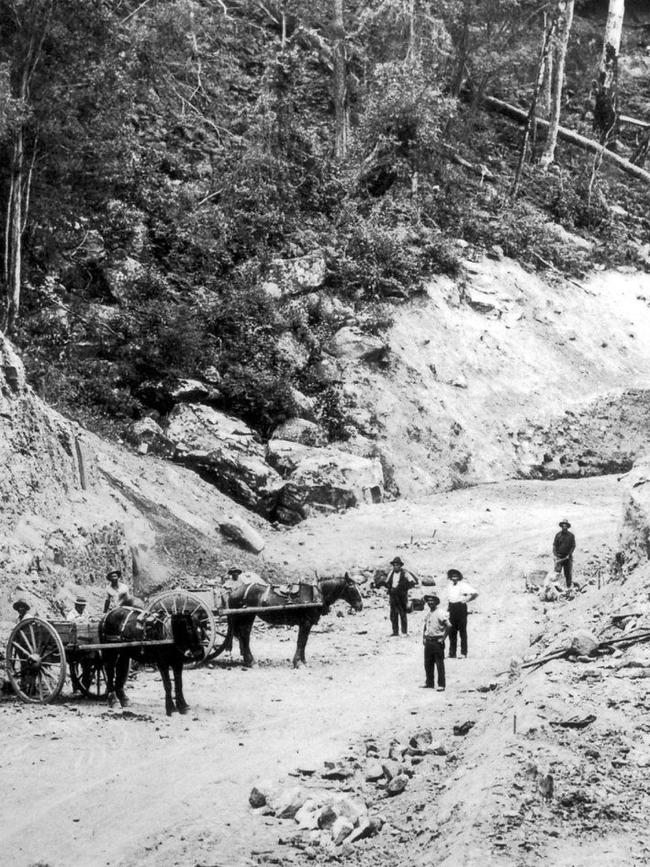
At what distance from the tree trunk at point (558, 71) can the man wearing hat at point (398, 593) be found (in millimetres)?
29635

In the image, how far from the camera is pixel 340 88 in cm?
3716

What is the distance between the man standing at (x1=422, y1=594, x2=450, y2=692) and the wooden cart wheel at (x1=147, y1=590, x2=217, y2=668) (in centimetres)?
272

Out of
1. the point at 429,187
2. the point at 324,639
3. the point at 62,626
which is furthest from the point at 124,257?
the point at 62,626

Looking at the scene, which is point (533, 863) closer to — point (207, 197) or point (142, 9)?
point (207, 197)

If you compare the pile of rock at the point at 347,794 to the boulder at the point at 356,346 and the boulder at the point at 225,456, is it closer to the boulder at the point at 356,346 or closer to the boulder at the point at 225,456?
the boulder at the point at 225,456

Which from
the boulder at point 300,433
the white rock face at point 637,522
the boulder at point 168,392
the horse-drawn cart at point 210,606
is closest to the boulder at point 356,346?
the boulder at point 300,433

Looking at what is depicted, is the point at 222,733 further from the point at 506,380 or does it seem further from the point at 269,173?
the point at 269,173

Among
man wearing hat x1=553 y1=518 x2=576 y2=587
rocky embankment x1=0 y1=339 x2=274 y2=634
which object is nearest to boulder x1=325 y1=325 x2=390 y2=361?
rocky embankment x1=0 y1=339 x2=274 y2=634

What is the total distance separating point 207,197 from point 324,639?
19482mm

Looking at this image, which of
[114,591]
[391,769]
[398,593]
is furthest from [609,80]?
[391,769]

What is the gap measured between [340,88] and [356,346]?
12.4m

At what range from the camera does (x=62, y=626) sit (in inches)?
459

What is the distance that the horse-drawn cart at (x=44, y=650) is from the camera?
1150 cm

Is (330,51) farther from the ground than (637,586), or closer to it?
farther from the ground
